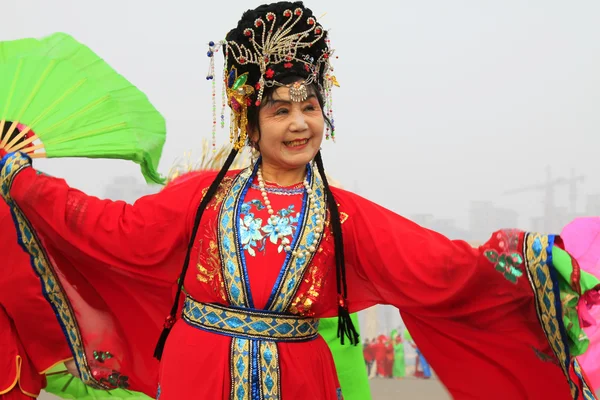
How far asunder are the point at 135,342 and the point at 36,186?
608 mm

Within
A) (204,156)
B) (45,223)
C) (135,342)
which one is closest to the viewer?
(45,223)

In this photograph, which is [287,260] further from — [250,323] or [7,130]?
[7,130]

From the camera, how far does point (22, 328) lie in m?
3.04

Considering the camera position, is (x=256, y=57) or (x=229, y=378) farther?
(x=256, y=57)

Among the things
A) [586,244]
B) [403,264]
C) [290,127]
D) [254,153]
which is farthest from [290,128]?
[586,244]

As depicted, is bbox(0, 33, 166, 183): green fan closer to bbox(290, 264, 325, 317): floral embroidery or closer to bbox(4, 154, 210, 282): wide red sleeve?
bbox(4, 154, 210, 282): wide red sleeve

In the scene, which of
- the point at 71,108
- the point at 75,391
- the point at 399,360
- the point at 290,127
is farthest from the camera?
the point at 399,360

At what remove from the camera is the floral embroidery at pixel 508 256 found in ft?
7.24

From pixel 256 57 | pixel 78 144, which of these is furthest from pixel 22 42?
pixel 256 57

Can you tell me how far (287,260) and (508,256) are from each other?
566 mm

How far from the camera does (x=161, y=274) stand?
2607mm

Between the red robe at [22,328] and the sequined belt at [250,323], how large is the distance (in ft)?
2.68

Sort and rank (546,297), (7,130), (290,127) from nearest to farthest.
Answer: (546,297) < (290,127) < (7,130)

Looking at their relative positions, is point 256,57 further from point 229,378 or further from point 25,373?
point 25,373
